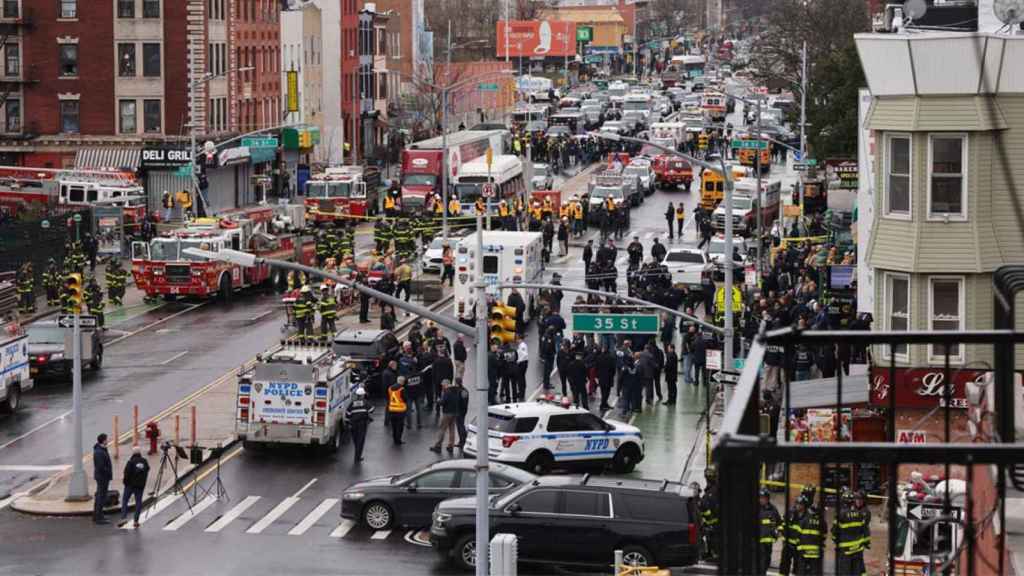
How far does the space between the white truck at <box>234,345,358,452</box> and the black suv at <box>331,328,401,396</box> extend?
559 centimetres

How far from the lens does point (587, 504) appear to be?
26922 mm

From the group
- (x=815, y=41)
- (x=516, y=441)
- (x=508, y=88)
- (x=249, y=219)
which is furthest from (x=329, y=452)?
(x=508, y=88)

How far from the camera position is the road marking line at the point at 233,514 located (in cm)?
3028

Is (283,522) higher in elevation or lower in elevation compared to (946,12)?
lower

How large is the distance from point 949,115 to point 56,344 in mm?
21730

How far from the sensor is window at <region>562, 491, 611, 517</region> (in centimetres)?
2680

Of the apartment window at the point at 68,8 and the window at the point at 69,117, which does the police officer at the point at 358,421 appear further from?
the window at the point at 69,117

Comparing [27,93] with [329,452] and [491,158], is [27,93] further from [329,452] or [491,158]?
[329,452]

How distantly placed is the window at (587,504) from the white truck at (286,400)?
9.17 meters

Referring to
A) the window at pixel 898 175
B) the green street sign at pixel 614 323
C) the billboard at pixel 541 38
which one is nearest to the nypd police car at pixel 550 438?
the green street sign at pixel 614 323

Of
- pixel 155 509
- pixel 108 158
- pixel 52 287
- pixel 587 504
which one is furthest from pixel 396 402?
pixel 108 158

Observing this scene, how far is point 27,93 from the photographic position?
274 feet

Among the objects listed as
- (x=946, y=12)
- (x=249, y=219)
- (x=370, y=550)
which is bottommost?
(x=370, y=550)

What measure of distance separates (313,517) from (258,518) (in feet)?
2.80
